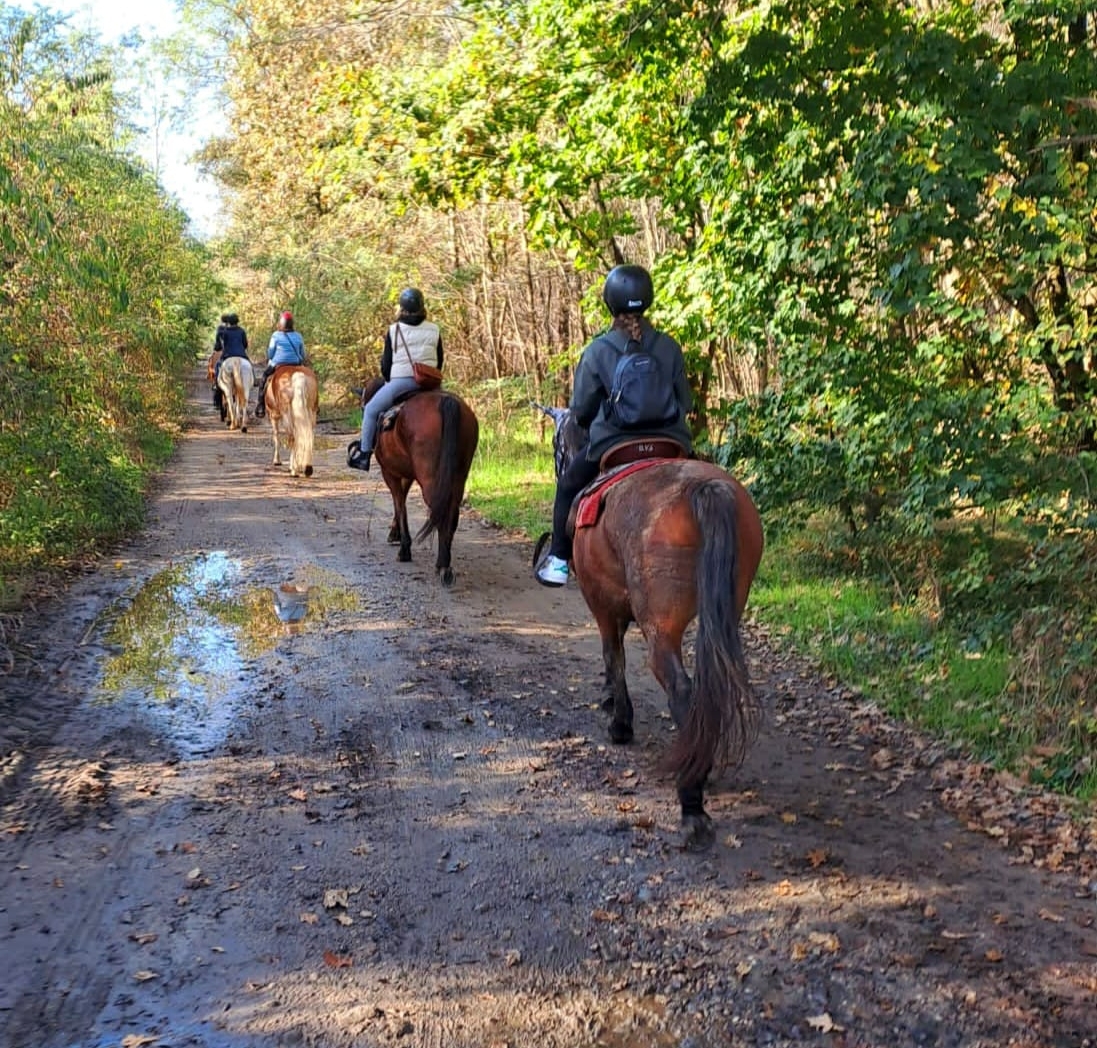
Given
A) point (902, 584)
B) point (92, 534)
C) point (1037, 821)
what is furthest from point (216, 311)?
point (1037, 821)

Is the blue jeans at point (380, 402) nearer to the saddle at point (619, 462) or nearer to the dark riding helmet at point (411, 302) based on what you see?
the dark riding helmet at point (411, 302)

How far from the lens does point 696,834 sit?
15.3 feet

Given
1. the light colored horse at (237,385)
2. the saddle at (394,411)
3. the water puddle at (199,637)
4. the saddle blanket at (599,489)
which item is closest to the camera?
the saddle blanket at (599,489)

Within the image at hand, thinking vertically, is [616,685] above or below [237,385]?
below

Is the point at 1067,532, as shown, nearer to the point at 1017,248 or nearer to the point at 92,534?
the point at 1017,248

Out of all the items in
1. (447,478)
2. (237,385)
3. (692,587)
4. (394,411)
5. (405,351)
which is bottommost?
(692,587)

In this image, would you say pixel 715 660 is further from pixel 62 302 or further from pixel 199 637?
pixel 62 302

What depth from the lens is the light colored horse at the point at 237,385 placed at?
24.6 meters

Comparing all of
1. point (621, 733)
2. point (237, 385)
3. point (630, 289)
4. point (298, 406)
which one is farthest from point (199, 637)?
point (237, 385)

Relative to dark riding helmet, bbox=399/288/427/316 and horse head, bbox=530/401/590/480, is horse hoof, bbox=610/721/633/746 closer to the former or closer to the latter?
horse head, bbox=530/401/590/480

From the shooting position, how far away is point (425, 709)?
256 inches

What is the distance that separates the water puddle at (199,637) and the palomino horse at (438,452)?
101cm

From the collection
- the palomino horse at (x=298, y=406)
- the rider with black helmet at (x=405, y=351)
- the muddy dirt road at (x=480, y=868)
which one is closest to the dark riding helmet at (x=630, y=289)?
the muddy dirt road at (x=480, y=868)

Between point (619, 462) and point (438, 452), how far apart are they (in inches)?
178
